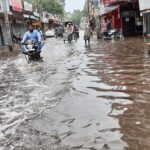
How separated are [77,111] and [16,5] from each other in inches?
1569

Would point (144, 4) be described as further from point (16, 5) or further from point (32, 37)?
point (16, 5)

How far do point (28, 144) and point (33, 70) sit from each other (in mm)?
9156

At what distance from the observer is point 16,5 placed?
46.0 meters

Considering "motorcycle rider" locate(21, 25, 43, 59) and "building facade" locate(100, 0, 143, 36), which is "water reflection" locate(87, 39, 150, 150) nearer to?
"motorcycle rider" locate(21, 25, 43, 59)

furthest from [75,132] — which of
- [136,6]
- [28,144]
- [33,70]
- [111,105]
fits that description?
[136,6]

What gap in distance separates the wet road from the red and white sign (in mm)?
31732

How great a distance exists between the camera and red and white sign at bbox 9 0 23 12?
43.3m

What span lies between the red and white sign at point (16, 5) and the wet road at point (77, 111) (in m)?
31.7

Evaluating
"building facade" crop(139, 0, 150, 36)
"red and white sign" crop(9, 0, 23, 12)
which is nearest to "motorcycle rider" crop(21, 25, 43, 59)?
"building facade" crop(139, 0, 150, 36)

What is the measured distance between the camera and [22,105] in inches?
331

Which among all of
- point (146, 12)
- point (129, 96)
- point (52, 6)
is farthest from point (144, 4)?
point (52, 6)

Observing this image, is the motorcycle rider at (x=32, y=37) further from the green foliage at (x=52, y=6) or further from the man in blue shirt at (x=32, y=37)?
the green foliage at (x=52, y=6)


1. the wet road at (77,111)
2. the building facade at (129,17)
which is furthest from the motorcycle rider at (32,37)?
the building facade at (129,17)

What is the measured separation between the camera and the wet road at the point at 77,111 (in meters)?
5.75
